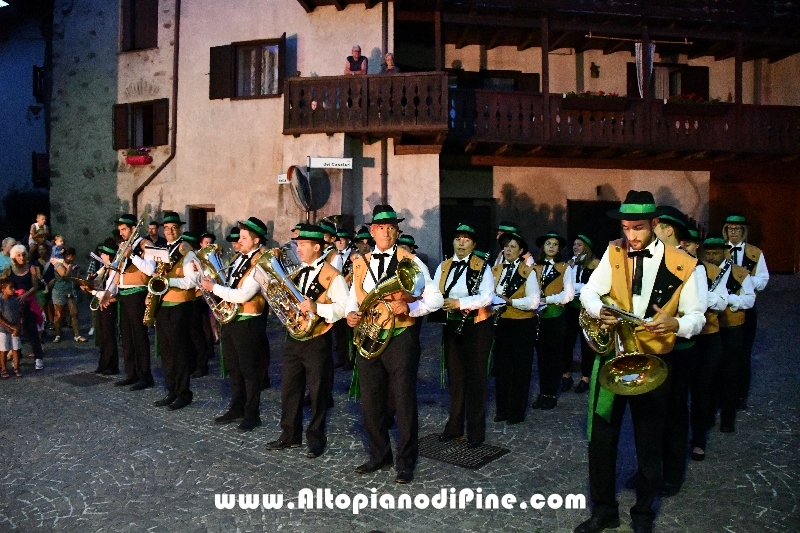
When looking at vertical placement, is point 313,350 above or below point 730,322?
below

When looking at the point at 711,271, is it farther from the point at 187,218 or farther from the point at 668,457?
the point at 187,218

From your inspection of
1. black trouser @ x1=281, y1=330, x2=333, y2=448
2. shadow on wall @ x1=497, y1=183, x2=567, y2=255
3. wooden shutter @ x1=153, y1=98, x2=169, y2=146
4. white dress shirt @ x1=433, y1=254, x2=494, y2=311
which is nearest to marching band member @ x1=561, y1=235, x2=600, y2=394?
white dress shirt @ x1=433, y1=254, x2=494, y2=311

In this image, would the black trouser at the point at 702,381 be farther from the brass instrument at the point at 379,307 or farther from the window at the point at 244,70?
the window at the point at 244,70

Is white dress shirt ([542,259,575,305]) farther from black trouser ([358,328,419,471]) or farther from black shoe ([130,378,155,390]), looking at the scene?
black shoe ([130,378,155,390])

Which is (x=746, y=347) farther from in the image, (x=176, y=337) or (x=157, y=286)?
(x=157, y=286)

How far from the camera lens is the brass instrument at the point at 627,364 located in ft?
14.4

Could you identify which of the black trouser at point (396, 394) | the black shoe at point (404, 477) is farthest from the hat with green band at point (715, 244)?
the black shoe at point (404, 477)

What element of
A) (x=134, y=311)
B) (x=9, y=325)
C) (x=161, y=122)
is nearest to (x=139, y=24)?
(x=161, y=122)

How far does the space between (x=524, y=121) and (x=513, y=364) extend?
397 inches

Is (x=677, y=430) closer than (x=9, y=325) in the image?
Yes

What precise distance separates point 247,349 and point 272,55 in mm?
12563

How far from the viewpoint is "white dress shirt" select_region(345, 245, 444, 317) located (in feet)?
18.7

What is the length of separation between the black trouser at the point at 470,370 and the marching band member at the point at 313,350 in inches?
49.4

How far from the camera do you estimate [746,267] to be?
7613 millimetres
